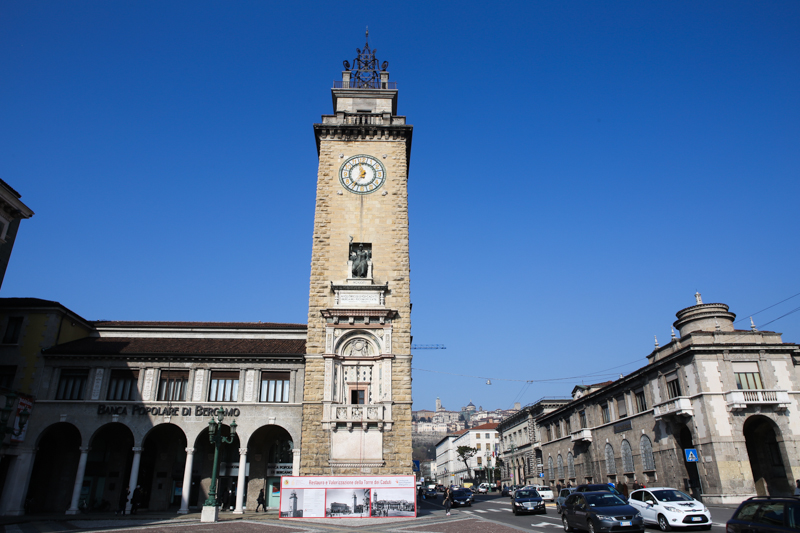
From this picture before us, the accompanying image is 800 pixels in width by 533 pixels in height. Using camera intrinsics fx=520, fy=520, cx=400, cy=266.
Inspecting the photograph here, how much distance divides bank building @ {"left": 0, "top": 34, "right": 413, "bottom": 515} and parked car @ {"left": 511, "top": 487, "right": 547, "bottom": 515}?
711 cm

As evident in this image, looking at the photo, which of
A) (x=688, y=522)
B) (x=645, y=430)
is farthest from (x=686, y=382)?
(x=688, y=522)

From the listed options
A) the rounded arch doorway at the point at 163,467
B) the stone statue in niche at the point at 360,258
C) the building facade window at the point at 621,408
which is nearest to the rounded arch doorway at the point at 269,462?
the rounded arch doorway at the point at 163,467

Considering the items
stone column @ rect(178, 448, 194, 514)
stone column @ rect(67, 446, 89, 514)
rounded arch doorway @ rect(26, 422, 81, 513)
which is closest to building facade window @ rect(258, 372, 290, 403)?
stone column @ rect(178, 448, 194, 514)

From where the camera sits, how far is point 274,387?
32375 mm

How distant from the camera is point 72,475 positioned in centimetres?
3197

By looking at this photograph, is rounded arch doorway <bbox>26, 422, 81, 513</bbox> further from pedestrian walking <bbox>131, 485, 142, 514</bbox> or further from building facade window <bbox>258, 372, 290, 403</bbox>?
building facade window <bbox>258, 372, 290, 403</bbox>

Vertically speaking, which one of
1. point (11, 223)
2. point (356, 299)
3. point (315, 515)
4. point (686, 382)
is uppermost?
point (11, 223)

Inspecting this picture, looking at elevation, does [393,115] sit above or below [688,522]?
above

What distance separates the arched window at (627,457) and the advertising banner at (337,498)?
26415 mm

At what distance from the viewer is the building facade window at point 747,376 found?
3409cm

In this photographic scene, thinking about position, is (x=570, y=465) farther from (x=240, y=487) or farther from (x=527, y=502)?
(x=240, y=487)

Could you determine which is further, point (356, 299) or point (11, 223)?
point (356, 299)

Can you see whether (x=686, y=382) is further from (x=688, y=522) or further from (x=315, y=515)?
(x=315, y=515)

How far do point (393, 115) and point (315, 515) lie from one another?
84.2ft
